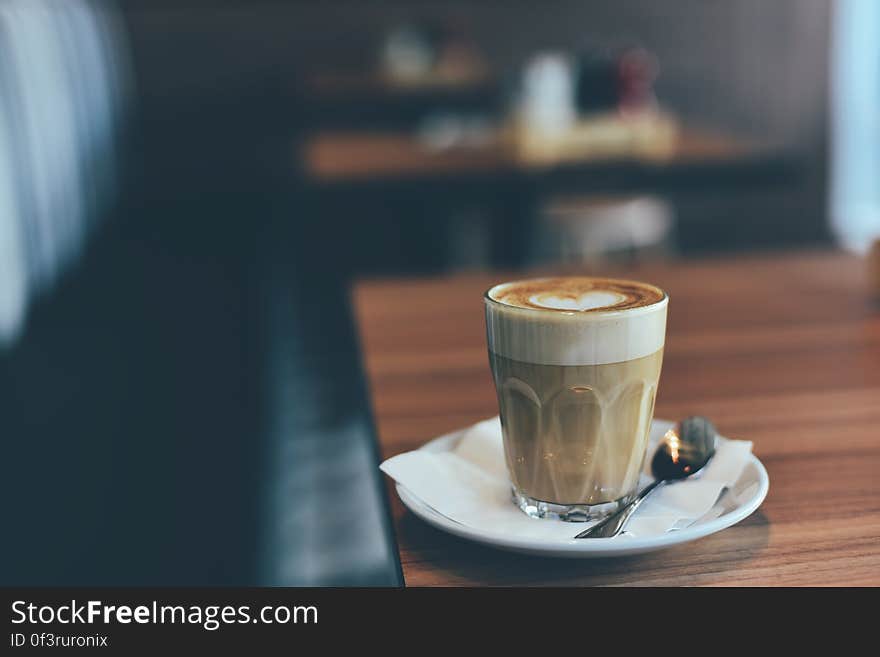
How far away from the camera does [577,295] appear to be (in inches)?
24.2

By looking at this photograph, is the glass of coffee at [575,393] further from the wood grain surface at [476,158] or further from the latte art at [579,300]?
the wood grain surface at [476,158]

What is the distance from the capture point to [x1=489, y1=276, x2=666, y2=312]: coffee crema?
588 millimetres

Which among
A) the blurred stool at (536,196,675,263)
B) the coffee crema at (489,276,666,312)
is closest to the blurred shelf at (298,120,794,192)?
the blurred stool at (536,196,675,263)

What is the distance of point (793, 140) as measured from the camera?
212 inches

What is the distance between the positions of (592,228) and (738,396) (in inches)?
96.8

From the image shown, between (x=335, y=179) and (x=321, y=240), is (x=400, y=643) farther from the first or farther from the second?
(x=321, y=240)

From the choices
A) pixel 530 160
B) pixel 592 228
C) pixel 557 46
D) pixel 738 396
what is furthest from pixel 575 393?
pixel 557 46

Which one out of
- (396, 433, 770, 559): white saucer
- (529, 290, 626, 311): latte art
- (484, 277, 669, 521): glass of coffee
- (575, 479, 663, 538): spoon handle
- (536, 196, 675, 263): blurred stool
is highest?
(529, 290, 626, 311): latte art

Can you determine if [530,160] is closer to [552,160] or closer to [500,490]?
[552,160]

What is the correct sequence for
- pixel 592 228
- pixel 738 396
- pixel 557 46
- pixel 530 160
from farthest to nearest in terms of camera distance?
1. pixel 557 46
2. pixel 592 228
3. pixel 530 160
4. pixel 738 396

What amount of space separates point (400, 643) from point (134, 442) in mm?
1447

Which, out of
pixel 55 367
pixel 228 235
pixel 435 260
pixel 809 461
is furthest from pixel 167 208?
pixel 809 461

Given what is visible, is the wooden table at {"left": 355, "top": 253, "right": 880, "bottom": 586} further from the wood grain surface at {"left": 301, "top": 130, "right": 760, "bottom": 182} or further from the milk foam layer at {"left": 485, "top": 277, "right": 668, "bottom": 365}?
the wood grain surface at {"left": 301, "top": 130, "right": 760, "bottom": 182}

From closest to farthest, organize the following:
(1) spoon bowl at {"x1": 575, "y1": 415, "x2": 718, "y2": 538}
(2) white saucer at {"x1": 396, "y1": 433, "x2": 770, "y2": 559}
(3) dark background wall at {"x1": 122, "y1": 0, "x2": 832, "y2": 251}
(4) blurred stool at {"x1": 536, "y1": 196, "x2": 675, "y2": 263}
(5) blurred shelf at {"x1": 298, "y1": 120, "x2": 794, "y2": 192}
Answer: (2) white saucer at {"x1": 396, "y1": 433, "x2": 770, "y2": 559} → (1) spoon bowl at {"x1": 575, "y1": 415, "x2": 718, "y2": 538} → (5) blurred shelf at {"x1": 298, "y1": 120, "x2": 794, "y2": 192} → (4) blurred stool at {"x1": 536, "y1": 196, "x2": 675, "y2": 263} → (3) dark background wall at {"x1": 122, "y1": 0, "x2": 832, "y2": 251}
